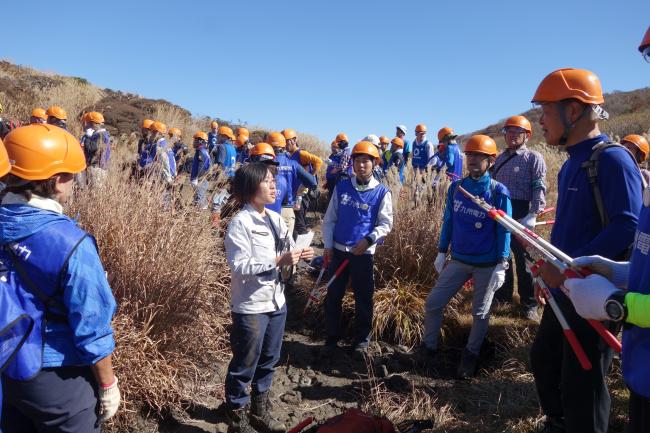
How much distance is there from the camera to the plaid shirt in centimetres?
471

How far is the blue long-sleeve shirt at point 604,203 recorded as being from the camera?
2066 mm

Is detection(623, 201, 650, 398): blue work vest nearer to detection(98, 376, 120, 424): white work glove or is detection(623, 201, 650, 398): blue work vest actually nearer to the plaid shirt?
detection(98, 376, 120, 424): white work glove

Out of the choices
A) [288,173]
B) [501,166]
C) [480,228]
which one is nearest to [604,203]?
[480,228]

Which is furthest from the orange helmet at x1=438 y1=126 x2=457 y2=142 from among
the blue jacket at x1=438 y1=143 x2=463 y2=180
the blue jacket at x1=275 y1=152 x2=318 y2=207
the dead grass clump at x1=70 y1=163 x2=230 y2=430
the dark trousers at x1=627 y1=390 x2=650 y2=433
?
the dark trousers at x1=627 y1=390 x2=650 y2=433

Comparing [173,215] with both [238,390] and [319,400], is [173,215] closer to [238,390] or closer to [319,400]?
[238,390]

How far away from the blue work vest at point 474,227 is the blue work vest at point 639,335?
2206 millimetres

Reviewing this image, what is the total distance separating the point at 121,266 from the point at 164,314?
0.48 metres

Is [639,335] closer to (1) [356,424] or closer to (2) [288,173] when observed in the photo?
(1) [356,424]

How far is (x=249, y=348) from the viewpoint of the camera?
9.48 feet

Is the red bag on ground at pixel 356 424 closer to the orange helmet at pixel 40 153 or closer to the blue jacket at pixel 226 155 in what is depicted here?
the orange helmet at pixel 40 153

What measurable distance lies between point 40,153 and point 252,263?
53.7 inches

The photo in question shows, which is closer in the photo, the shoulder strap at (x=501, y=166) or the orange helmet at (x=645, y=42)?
the orange helmet at (x=645, y=42)

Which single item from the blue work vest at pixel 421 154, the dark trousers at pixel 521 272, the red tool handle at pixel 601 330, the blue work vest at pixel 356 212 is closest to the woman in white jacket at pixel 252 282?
the blue work vest at pixel 356 212

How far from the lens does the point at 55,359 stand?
5.62 ft
